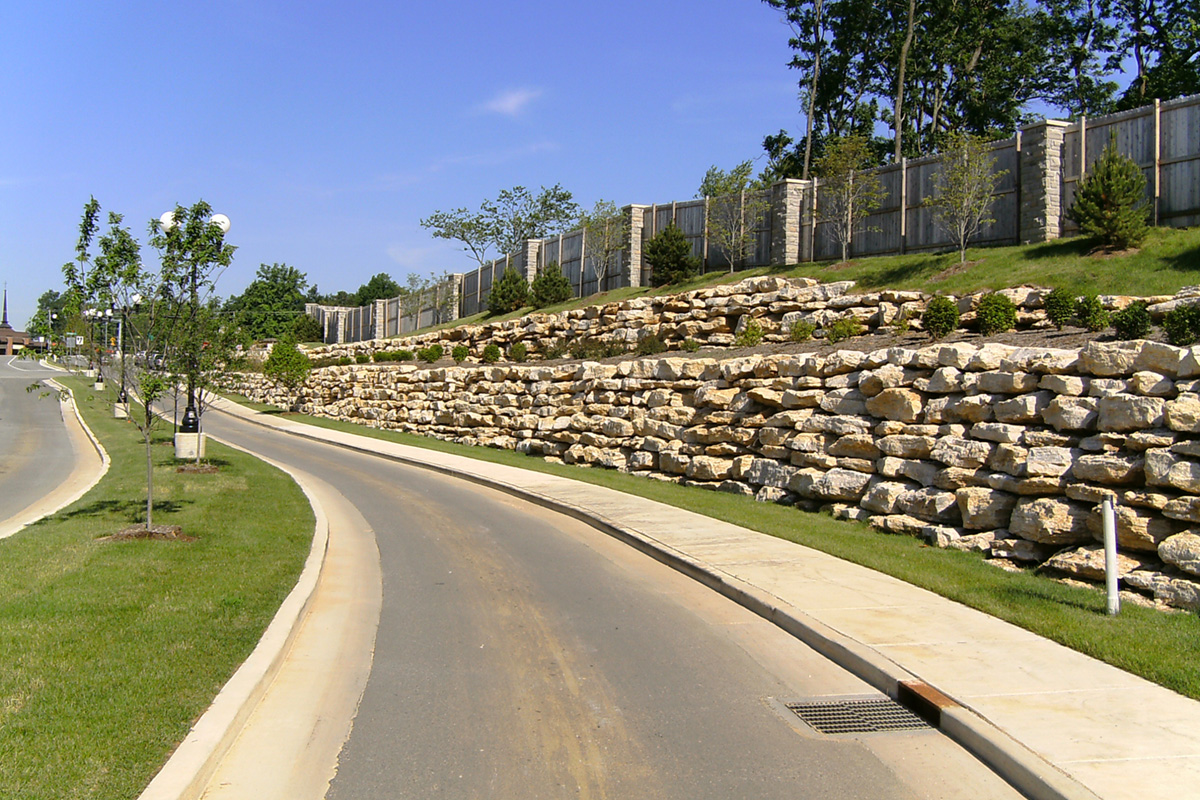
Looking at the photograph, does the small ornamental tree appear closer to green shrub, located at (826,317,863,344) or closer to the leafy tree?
green shrub, located at (826,317,863,344)

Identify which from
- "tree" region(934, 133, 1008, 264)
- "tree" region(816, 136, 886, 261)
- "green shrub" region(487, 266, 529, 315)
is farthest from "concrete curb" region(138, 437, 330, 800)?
"green shrub" region(487, 266, 529, 315)

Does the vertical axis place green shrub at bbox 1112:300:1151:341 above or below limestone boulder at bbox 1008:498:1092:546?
above

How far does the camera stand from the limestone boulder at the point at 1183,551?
26.5 ft

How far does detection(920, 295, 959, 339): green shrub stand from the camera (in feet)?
49.8

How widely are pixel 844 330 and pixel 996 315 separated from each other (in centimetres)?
330

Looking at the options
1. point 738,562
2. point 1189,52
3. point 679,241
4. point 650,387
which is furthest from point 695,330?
point 1189,52

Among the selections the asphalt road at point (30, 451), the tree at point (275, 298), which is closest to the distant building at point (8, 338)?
the tree at point (275, 298)

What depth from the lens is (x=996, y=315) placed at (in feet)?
47.8

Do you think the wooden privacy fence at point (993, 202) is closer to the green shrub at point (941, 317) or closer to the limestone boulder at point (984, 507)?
the green shrub at point (941, 317)

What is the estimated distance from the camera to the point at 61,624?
7.17 m

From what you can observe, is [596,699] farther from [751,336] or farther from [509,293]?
[509,293]

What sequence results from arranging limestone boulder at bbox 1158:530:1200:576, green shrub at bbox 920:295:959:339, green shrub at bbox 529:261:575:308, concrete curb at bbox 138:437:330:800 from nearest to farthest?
concrete curb at bbox 138:437:330:800, limestone boulder at bbox 1158:530:1200:576, green shrub at bbox 920:295:959:339, green shrub at bbox 529:261:575:308

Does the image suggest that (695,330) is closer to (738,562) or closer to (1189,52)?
(738,562)

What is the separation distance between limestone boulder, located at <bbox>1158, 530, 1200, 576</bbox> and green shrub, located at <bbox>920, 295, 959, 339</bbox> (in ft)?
24.0
